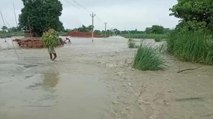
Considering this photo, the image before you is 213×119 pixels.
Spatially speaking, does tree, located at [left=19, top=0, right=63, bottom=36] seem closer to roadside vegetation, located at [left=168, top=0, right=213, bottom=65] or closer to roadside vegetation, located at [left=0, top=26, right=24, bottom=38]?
roadside vegetation, located at [left=0, top=26, right=24, bottom=38]

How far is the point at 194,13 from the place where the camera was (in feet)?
82.9

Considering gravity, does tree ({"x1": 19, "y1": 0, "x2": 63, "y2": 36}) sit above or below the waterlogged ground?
above

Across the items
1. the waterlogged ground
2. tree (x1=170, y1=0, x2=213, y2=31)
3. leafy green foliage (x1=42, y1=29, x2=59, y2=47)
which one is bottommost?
the waterlogged ground

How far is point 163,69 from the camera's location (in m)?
18.6

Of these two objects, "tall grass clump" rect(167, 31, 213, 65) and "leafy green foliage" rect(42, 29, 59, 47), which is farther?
"leafy green foliage" rect(42, 29, 59, 47)

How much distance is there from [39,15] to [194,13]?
3071 centimetres

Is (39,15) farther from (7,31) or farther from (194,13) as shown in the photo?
(194,13)

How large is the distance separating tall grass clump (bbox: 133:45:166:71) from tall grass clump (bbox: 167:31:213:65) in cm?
330

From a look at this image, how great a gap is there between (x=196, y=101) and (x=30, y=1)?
146 ft

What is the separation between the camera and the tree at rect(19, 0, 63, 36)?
172 feet

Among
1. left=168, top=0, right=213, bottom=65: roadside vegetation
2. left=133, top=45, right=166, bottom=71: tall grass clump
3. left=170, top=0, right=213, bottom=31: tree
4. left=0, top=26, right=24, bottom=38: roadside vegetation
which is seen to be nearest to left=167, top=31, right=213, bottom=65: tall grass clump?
left=168, top=0, right=213, bottom=65: roadside vegetation

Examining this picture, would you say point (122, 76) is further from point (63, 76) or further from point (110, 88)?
point (110, 88)

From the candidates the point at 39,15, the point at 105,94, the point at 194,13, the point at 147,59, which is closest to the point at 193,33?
the point at 194,13

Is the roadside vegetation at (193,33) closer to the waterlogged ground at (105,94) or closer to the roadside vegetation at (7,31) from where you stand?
the waterlogged ground at (105,94)
